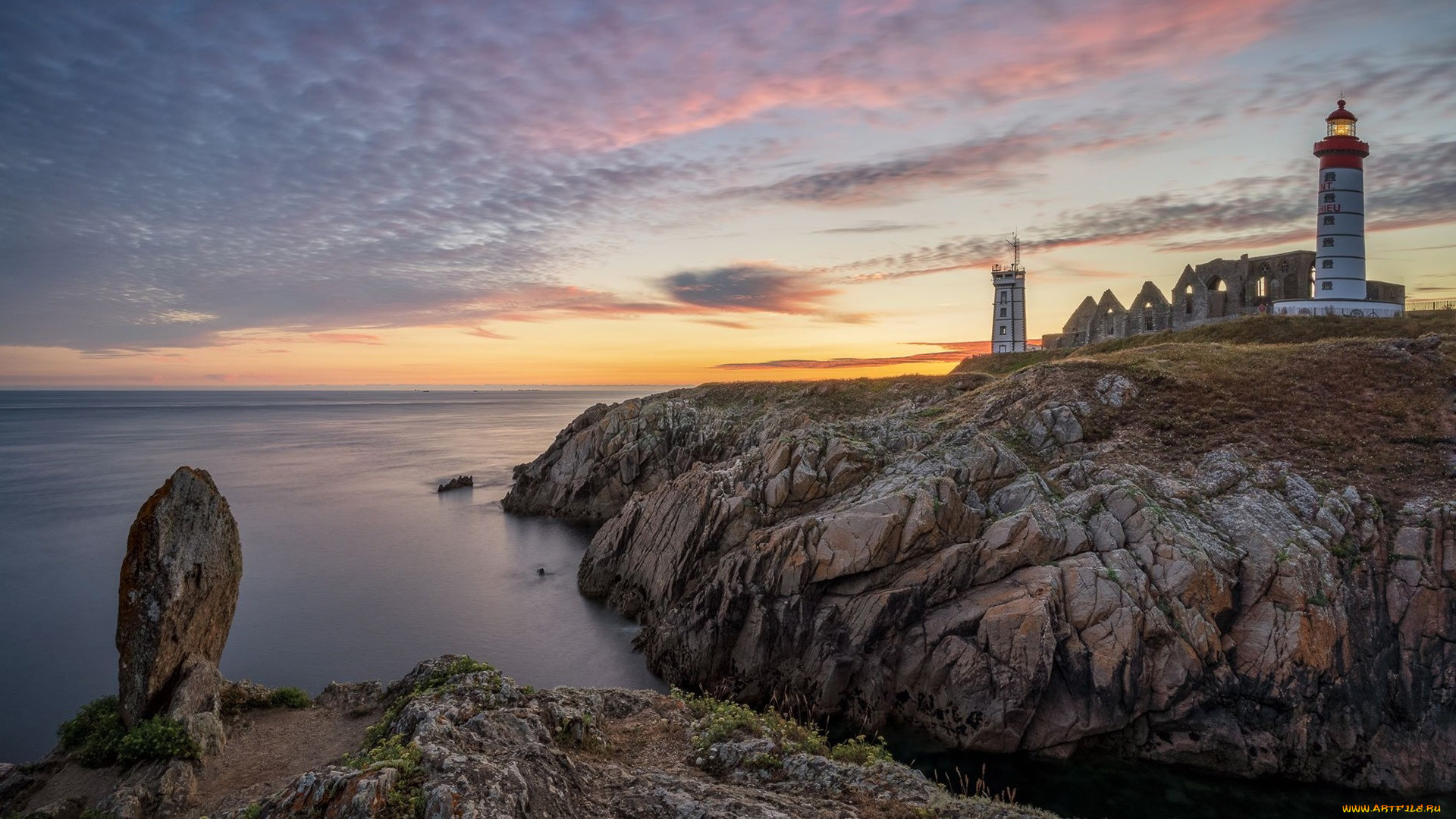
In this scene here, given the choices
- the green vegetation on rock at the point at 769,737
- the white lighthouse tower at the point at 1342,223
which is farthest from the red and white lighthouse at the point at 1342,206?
the green vegetation on rock at the point at 769,737

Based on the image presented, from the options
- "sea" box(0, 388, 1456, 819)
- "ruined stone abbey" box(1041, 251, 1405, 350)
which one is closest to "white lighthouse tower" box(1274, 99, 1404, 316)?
"ruined stone abbey" box(1041, 251, 1405, 350)

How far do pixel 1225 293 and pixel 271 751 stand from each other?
233ft

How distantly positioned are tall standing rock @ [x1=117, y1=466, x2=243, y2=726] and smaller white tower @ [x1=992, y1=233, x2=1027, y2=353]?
242 ft

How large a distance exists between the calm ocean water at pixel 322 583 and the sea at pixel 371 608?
13cm

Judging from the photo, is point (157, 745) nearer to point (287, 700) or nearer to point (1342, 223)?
point (287, 700)

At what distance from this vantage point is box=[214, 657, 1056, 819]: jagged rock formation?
9.58m

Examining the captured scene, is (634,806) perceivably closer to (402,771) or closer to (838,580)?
(402,771)

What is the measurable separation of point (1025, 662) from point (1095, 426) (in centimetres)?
1349

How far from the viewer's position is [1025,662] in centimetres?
2042

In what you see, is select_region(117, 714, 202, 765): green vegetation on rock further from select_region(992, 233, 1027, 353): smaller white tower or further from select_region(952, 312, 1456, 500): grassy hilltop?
select_region(992, 233, 1027, 353): smaller white tower

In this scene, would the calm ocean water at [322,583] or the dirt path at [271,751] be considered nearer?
the dirt path at [271,751]

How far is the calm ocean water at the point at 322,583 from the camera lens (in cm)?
2784

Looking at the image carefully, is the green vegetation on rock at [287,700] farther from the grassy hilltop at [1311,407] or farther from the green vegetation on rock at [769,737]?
the grassy hilltop at [1311,407]

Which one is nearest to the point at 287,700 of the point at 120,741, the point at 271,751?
the point at 271,751
